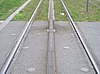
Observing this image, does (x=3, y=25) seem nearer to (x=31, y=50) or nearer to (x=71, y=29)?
(x=71, y=29)

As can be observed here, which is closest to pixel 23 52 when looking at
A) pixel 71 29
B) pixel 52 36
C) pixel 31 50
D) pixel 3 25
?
pixel 31 50

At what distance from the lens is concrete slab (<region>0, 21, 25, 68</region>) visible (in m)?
6.69

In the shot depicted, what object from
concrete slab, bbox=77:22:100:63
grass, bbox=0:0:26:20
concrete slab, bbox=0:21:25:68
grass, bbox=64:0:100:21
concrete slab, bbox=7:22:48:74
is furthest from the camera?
grass, bbox=0:0:26:20

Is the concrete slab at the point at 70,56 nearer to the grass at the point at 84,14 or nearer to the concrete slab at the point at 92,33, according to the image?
the concrete slab at the point at 92,33

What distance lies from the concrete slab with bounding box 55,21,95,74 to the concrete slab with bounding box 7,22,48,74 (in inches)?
15.8

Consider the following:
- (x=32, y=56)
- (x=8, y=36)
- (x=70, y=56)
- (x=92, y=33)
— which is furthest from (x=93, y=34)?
(x=32, y=56)

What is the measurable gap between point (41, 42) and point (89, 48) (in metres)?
1.58

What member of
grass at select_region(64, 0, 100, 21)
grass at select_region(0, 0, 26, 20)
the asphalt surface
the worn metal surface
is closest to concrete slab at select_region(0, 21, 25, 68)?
the asphalt surface

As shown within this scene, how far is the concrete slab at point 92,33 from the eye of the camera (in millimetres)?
7093

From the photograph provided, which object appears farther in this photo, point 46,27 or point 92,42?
point 46,27

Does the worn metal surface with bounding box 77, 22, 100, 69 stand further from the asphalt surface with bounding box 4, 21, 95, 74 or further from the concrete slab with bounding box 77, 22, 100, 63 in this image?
the asphalt surface with bounding box 4, 21, 95, 74

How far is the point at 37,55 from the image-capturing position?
21.2ft

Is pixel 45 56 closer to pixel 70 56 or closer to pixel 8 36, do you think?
pixel 70 56

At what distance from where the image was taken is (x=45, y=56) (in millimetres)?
A: 6367
